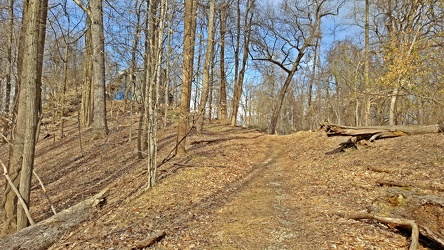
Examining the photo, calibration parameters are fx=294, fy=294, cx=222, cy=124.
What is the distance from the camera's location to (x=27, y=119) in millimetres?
5348

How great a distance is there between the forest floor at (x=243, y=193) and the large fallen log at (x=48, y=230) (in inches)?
7.7

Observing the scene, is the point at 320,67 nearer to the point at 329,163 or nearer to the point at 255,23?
the point at 255,23

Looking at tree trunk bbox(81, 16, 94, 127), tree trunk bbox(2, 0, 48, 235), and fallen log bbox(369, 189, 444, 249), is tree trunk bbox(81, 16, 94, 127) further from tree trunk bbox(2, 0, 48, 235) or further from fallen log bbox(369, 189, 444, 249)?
fallen log bbox(369, 189, 444, 249)

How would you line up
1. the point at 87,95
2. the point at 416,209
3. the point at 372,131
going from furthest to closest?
1. the point at 87,95
2. the point at 372,131
3. the point at 416,209

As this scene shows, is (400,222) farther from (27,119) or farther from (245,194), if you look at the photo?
(27,119)

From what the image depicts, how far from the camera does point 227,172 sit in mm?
8461

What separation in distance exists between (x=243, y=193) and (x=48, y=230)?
12.8 feet

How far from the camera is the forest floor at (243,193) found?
4392 millimetres

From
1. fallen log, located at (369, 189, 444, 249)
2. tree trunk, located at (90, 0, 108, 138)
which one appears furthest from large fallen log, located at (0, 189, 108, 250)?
tree trunk, located at (90, 0, 108, 138)

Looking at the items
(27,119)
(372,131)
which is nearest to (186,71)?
(27,119)

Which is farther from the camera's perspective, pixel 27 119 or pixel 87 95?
pixel 87 95

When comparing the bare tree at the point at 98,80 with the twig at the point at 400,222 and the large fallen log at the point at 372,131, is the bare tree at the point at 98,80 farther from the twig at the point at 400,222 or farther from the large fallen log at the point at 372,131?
the twig at the point at 400,222

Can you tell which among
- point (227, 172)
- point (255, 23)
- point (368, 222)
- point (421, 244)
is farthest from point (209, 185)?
point (255, 23)

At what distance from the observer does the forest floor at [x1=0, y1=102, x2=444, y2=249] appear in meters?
4.39
